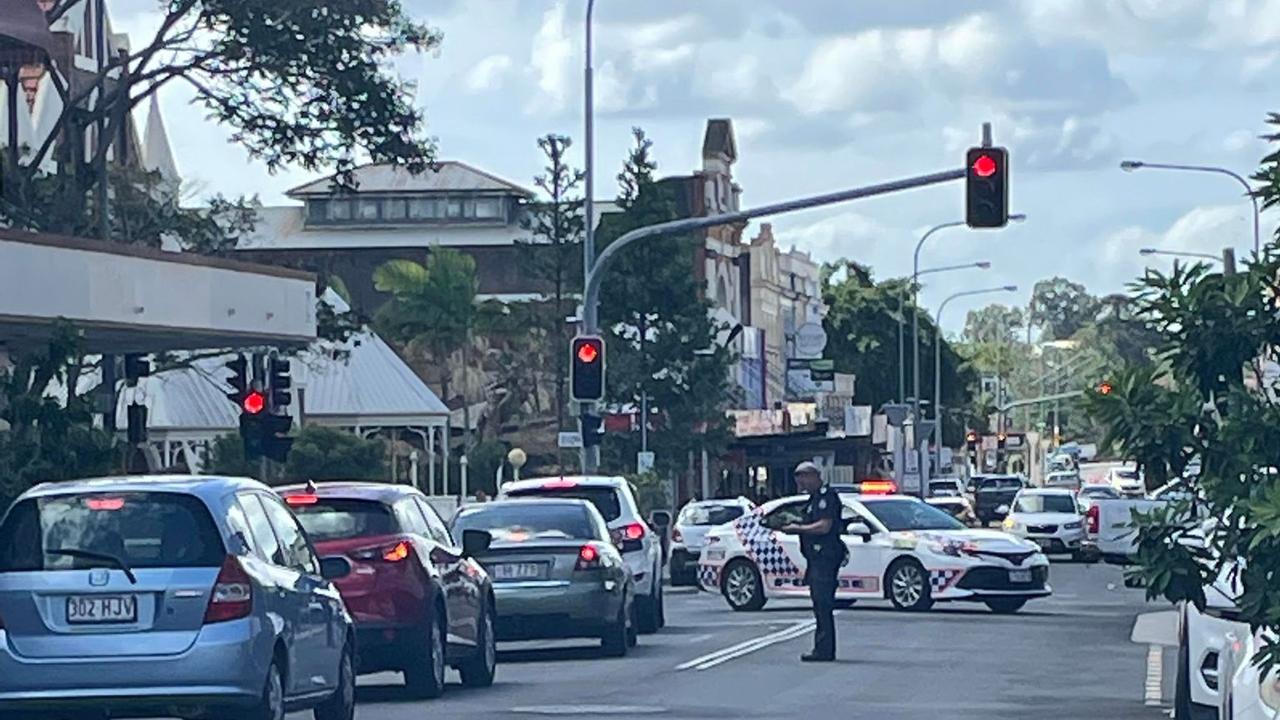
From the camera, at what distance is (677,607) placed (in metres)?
37.4

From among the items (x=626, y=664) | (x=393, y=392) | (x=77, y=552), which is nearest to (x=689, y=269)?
(x=393, y=392)

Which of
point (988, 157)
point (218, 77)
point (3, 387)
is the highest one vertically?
point (218, 77)

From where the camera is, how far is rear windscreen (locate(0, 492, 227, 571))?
49.1 ft

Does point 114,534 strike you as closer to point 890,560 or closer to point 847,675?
point 847,675

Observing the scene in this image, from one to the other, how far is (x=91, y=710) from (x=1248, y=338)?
651 cm

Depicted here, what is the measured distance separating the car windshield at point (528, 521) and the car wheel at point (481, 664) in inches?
120

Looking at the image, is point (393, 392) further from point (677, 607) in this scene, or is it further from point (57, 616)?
point (57, 616)

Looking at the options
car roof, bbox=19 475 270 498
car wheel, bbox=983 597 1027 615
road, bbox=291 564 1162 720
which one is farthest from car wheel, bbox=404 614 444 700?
car wheel, bbox=983 597 1027 615

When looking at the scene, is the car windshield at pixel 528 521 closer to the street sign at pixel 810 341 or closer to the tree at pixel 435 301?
the tree at pixel 435 301

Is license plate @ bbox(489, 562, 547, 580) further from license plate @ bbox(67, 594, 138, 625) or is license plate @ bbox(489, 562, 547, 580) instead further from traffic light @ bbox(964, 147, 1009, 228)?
license plate @ bbox(67, 594, 138, 625)

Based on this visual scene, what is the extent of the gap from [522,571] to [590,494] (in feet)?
15.0

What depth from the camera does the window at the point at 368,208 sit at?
9550cm

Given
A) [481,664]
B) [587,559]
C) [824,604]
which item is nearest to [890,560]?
[587,559]

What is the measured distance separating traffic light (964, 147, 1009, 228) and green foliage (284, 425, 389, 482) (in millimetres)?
19928
